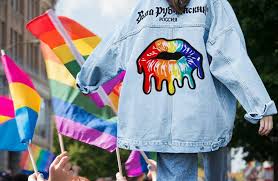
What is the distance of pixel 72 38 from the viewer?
9984 mm

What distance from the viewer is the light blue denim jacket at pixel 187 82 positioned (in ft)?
18.0

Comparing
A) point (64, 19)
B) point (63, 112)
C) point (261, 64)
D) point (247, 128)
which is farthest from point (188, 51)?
point (247, 128)

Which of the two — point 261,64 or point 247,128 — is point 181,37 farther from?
point 247,128

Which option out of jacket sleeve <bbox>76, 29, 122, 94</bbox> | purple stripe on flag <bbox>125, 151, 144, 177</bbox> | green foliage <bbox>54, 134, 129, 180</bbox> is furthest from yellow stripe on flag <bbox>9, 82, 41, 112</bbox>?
green foliage <bbox>54, 134, 129, 180</bbox>

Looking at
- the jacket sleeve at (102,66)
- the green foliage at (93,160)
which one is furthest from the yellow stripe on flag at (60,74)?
the green foliage at (93,160)

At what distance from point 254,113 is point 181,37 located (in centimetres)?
56

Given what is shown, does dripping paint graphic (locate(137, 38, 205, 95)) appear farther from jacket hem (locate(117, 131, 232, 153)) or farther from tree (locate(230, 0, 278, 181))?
tree (locate(230, 0, 278, 181))

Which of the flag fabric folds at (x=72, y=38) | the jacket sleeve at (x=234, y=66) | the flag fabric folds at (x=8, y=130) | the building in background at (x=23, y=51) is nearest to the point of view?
the jacket sleeve at (x=234, y=66)

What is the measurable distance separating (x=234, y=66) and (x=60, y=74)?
3908mm

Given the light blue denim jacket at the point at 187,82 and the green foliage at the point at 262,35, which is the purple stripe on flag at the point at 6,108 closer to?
the light blue denim jacket at the point at 187,82

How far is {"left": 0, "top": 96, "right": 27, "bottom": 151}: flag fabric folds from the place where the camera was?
393 inches

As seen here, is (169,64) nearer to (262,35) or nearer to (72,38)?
(72,38)

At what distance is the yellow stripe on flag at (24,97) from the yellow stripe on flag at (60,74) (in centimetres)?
28

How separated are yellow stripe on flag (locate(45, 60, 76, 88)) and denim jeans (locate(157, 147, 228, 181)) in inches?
141
